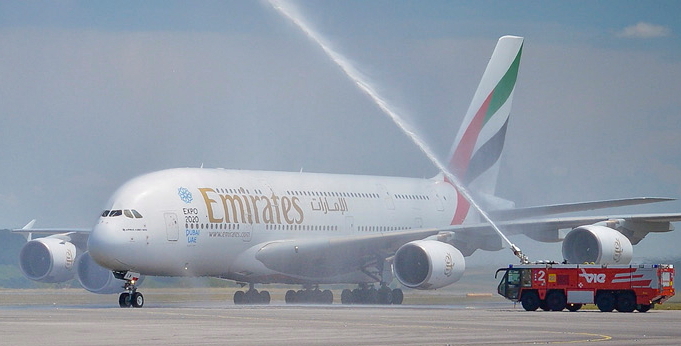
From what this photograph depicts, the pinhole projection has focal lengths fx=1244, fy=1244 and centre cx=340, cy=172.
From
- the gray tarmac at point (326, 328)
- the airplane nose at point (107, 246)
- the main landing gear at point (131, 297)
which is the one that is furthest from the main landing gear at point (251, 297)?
the gray tarmac at point (326, 328)

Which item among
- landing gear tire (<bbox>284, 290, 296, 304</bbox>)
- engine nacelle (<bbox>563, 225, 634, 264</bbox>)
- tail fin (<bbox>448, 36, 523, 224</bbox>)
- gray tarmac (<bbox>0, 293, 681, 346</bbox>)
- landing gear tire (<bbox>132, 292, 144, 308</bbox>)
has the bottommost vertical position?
gray tarmac (<bbox>0, 293, 681, 346</bbox>)

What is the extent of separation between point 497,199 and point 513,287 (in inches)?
695

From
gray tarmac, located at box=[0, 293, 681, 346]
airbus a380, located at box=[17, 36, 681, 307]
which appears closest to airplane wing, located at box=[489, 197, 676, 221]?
airbus a380, located at box=[17, 36, 681, 307]

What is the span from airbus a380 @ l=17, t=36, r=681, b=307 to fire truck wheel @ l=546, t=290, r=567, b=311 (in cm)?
307

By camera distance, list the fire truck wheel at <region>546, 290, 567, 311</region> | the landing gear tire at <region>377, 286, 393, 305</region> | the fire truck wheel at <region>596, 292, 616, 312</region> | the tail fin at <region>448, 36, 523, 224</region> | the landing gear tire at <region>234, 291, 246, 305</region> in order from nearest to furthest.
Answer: the fire truck wheel at <region>596, 292, 616, 312</region>, the fire truck wheel at <region>546, 290, 567, 311</region>, the landing gear tire at <region>234, 291, 246, 305</region>, the landing gear tire at <region>377, 286, 393, 305</region>, the tail fin at <region>448, 36, 523, 224</region>

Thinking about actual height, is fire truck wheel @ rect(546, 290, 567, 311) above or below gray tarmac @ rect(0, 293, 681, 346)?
above

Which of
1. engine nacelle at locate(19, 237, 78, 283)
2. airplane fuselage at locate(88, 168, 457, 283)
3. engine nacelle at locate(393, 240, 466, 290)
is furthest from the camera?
engine nacelle at locate(19, 237, 78, 283)

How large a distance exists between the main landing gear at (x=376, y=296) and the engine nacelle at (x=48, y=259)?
38.4 feet

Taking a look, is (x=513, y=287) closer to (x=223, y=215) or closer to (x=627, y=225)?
(x=627, y=225)

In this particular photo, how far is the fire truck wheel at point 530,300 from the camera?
41.4 meters

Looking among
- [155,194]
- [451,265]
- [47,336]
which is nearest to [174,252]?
[155,194]

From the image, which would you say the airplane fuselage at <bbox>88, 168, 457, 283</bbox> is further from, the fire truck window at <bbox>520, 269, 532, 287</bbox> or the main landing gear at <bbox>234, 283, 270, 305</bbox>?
the fire truck window at <bbox>520, 269, 532, 287</bbox>

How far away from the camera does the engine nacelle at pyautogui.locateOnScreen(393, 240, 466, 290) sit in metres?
45.1

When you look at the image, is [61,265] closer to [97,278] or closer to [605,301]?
[97,278]
